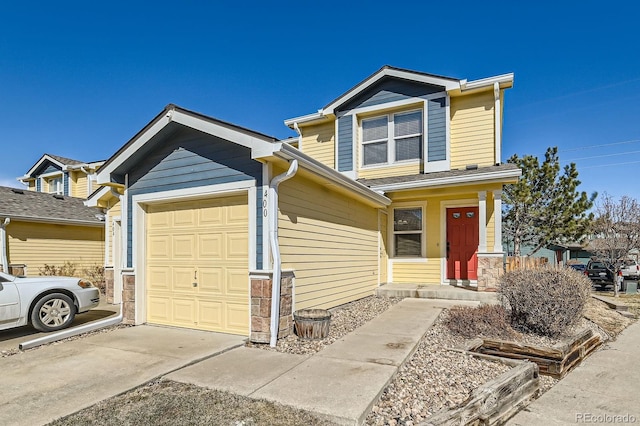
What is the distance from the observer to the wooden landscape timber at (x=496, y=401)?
9.37 ft

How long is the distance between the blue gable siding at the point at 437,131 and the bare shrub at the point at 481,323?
4.98 meters

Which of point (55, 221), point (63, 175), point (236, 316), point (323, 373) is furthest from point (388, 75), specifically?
point (63, 175)

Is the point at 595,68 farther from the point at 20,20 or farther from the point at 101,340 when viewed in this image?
the point at 20,20

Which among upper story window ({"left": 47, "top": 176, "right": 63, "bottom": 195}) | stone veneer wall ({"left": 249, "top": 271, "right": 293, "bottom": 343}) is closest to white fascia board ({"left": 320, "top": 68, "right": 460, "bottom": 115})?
stone veneer wall ({"left": 249, "top": 271, "right": 293, "bottom": 343})

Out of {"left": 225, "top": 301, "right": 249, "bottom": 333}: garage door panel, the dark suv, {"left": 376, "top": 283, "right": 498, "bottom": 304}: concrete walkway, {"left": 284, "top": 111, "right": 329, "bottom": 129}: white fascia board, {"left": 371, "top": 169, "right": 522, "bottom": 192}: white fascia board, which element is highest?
{"left": 284, "top": 111, "right": 329, "bottom": 129}: white fascia board

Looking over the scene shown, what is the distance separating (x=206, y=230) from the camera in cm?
620

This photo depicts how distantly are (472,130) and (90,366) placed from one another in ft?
34.0

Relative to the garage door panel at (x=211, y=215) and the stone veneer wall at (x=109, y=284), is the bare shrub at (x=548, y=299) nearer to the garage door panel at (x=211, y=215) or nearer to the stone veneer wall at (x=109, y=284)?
the garage door panel at (x=211, y=215)

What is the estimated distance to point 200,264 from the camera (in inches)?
245

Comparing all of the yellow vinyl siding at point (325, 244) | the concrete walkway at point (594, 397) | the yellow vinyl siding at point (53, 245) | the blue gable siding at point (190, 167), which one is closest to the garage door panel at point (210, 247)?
the blue gable siding at point (190, 167)

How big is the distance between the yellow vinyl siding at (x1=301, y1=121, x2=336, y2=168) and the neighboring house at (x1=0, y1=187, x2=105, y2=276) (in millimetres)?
8432

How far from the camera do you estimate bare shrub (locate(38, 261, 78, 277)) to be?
12.3 metres

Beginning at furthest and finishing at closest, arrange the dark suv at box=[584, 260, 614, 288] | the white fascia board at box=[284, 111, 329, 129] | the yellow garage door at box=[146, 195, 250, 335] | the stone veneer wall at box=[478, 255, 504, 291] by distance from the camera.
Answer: the dark suv at box=[584, 260, 614, 288], the white fascia board at box=[284, 111, 329, 129], the stone veneer wall at box=[478, 255, 504, 291], the yellow garage door at box=[146, 195, 250, 335]

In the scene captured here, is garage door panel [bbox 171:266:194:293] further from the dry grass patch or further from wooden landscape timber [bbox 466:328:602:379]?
wooden landscape timber [bbox 466:328:602:379]
